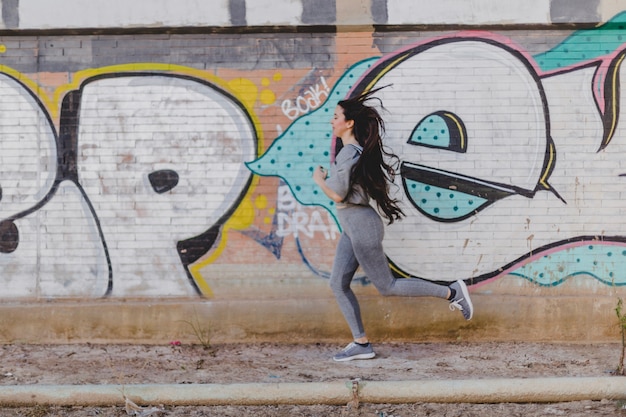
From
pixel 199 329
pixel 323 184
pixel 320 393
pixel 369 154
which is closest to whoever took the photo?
pixel 320 393

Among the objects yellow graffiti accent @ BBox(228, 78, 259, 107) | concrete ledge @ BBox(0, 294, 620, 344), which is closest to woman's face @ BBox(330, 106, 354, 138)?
yellow graffiti accent @ BBox(228, 78, 259, 107)

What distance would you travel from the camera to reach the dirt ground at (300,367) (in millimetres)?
4504

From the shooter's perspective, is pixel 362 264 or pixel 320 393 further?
pixel 362 264

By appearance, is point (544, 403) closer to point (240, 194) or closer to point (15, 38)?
point (240, 194)

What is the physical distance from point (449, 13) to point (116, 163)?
3.18 meters

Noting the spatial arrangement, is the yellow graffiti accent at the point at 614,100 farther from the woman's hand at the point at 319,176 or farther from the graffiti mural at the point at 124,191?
the graffiti mural at the point at 124,191

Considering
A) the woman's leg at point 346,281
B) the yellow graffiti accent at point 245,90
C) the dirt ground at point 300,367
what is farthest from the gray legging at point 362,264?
the yellow graffiti accent at point 245,90

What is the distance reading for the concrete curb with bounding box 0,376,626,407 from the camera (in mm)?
4500

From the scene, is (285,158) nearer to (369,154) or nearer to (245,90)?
(245,90)

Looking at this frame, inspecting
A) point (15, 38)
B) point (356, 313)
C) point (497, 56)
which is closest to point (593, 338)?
point (356, 313)

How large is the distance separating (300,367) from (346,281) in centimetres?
75

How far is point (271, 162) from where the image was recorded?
20.6 ft

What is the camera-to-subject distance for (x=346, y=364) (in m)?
5.57

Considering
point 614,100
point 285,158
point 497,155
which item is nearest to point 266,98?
point 285,158
